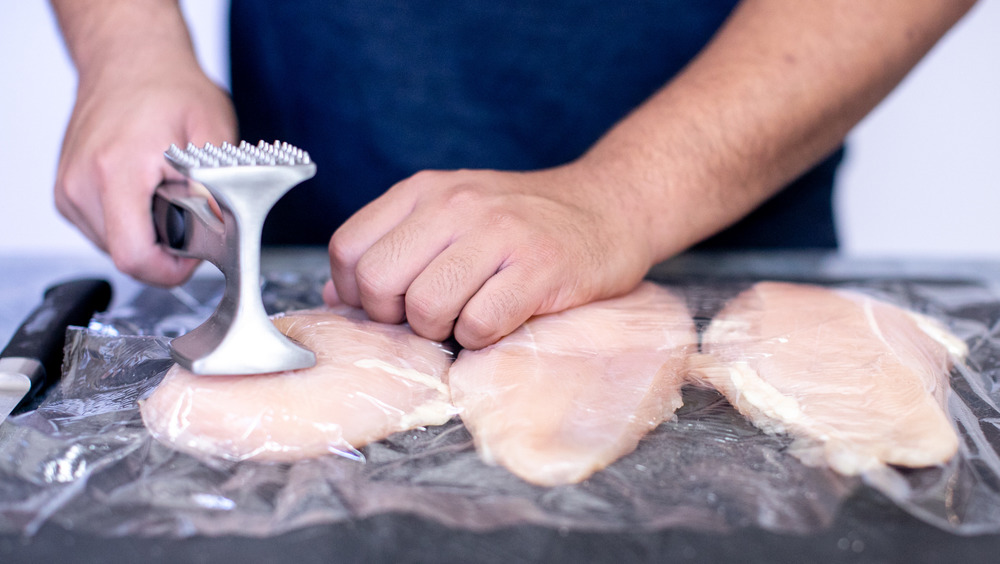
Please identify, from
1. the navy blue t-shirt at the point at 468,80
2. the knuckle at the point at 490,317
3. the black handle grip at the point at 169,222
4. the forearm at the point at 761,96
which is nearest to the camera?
the knuckle at the point at 490,317

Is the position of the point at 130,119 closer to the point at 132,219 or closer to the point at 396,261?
the point at 132,219

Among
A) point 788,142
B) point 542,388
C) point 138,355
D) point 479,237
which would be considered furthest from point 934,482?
point 138,355

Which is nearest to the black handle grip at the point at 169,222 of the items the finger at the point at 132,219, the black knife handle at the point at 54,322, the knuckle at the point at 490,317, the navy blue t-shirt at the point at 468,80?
the finger at the point at 132,219

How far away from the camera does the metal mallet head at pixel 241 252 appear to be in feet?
2.16

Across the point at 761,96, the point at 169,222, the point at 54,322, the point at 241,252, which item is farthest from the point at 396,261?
the point at 761,96

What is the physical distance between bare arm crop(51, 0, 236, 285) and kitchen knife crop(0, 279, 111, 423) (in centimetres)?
8

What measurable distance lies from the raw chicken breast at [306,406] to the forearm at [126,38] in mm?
665

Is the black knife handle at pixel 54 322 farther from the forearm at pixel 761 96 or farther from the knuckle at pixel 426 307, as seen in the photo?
the forearm at pixel 761 96

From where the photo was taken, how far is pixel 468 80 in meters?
1.40

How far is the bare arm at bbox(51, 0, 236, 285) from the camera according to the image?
0.99m

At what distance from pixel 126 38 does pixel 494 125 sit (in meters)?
0.66

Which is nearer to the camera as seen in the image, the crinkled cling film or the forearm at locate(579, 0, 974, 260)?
the crinkled cling film

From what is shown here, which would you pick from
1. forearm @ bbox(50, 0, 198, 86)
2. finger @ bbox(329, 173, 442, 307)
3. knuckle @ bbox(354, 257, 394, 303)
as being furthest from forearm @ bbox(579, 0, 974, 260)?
forearm @ bbox(50, 0, 198, 86)

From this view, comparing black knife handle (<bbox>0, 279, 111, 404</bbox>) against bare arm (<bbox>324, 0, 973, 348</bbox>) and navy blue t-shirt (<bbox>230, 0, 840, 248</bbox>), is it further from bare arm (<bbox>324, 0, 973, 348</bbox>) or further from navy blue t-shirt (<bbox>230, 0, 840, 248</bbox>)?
navy blue t-shirt (<bbox>230, 0, 840, 248</bbox>)
